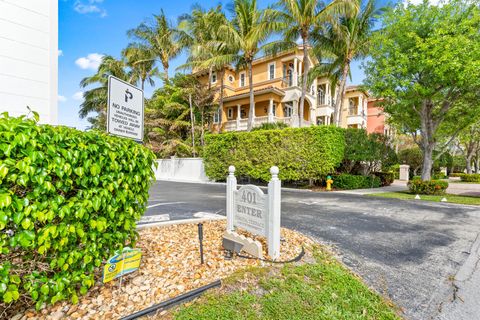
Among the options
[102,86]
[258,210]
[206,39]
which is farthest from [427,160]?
[102,86]

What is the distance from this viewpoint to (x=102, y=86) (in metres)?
31.4

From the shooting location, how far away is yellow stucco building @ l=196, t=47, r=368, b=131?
74.3 feet

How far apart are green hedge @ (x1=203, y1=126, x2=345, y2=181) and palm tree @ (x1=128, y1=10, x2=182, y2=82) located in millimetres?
12307

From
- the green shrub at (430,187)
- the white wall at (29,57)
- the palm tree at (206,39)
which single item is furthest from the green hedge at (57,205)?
the palm tree at (206,39)

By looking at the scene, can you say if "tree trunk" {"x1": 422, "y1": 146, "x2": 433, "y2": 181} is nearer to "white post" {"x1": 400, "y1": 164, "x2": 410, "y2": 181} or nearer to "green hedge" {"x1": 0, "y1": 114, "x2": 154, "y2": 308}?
"white post" {"x1": 400, "y1": 164, "x2": 410, "y2": 181}

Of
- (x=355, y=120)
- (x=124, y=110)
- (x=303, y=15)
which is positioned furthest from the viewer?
(x=355, y=120)

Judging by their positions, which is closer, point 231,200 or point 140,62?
point 231,200

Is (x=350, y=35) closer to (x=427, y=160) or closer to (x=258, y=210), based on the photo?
(x=427, y=160)

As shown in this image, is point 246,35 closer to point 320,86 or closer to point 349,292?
point 320,86

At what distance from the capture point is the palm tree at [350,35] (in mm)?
15695

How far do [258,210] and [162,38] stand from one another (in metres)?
25.9

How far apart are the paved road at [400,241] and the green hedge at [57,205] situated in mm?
3307

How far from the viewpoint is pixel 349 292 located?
9.14 ft

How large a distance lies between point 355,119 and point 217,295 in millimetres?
30788
